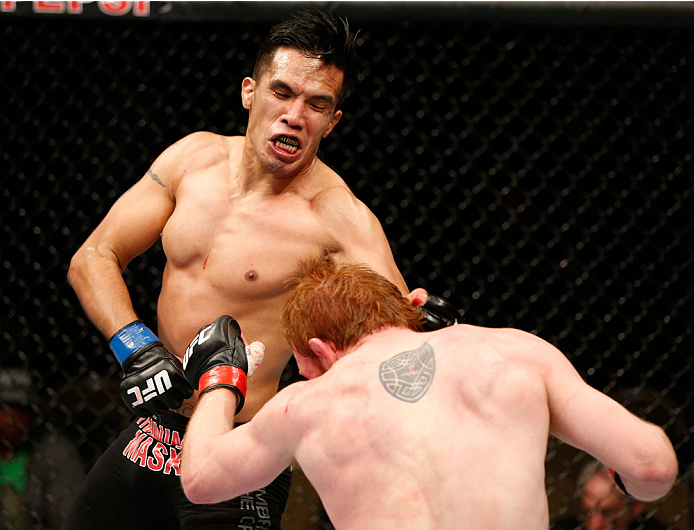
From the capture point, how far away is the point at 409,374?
107 cm

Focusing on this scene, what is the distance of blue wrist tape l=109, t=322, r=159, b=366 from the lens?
1513 millimetres

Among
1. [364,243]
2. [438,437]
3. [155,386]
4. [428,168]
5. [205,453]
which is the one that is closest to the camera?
[438,437]

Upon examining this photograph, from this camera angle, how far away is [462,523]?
3.28ft

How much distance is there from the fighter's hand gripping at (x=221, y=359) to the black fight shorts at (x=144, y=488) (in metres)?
0.29

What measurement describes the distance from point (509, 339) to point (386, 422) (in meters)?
0.22

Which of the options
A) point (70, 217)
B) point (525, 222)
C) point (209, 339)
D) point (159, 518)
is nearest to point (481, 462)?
point (209, 339)

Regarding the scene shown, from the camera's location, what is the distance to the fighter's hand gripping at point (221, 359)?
129 centimetres

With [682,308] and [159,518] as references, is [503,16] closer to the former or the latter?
[159,518]

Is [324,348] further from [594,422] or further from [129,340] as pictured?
[129,340]

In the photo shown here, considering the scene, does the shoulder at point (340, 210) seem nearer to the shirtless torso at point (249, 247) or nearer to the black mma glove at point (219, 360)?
the shirtless torso at point (249, 247)

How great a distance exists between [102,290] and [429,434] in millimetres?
863

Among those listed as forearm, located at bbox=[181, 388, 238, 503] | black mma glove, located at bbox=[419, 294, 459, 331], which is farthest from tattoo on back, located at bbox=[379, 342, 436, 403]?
black mma glove, located at bbox=[419, 294, 459, 331]

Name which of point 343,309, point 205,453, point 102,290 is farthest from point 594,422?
point 102,290

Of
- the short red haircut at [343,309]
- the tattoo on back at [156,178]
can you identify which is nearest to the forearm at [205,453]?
the short red haircut at [343,309]
